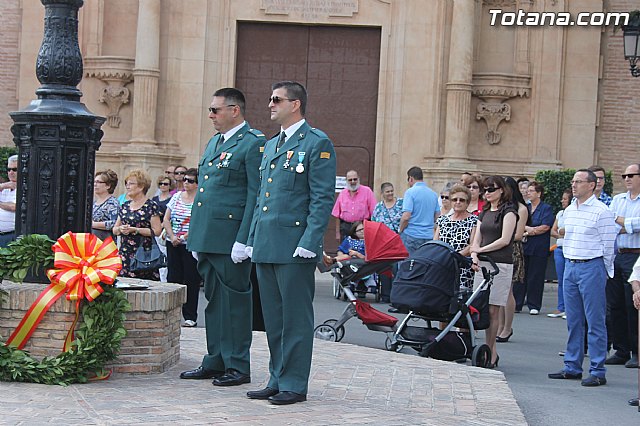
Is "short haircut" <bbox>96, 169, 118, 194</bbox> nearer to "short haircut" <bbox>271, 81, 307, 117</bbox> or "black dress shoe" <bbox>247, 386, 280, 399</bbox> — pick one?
"short haircut" <bbox>271, 81, 307, 117</bbox>

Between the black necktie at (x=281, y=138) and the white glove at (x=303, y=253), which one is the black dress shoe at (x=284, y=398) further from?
the black necktie at (x=281, y=138)

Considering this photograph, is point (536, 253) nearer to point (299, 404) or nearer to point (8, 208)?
point (8, 208)

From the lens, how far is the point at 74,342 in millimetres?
8648

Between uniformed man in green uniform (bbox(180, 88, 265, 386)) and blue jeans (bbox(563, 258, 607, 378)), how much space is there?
3.73 m

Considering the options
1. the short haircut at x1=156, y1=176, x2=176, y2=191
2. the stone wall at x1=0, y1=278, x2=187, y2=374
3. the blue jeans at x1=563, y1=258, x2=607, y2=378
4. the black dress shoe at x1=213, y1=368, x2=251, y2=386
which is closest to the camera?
the stone wall at x1=0, y1=278, x2=187, y2=374

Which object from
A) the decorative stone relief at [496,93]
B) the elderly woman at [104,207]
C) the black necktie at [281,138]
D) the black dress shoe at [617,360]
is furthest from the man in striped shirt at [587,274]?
the decorative stone relief at [496,93]

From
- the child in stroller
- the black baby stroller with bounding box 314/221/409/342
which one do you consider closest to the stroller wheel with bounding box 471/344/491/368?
the black baby stroller with bounding box 314/221/409/342

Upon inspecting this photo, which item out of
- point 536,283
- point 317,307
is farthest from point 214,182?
point 536,283

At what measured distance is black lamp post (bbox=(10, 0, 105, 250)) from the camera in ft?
29.9

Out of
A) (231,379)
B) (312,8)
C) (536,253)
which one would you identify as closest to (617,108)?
(312,8)

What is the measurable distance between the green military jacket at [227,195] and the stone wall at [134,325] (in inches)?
21.4

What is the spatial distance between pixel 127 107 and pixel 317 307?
8.26 meters

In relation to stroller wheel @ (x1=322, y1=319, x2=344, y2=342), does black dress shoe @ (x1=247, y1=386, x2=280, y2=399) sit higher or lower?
higher

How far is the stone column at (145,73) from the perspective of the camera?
2281cm
